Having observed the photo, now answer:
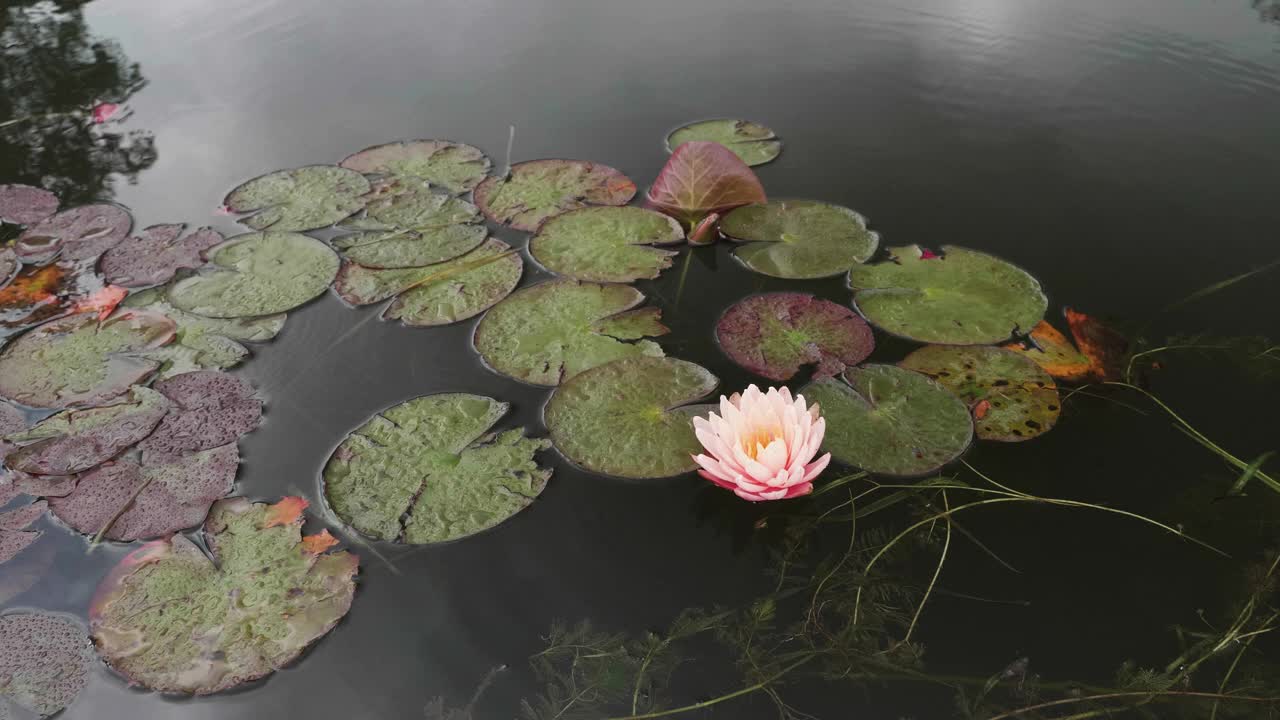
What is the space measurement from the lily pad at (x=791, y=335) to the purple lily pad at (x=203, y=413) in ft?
4.05

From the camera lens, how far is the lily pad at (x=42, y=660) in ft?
4.57

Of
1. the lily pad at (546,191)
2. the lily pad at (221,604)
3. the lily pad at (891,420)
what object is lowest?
the lily pad at (221,604)

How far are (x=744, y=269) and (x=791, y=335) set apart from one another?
1.20 feet

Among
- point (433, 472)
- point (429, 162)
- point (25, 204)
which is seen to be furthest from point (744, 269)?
point (25, 204)

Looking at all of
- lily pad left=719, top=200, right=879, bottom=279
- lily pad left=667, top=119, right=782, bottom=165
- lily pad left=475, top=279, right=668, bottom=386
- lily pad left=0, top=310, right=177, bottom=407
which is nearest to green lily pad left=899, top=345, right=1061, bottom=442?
lily pad left=719, top=200, right=879, bottom=279

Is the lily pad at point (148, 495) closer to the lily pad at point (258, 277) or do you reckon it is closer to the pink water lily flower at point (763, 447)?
the lily pad at point (258, 277)

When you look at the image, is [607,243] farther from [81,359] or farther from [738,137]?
[81,359]

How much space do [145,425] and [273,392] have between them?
290mm

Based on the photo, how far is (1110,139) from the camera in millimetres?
2850

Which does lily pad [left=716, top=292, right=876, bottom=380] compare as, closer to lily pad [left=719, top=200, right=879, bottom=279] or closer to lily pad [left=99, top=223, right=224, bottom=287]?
lily pad [left=719, top=200, right=879, bottom=279]

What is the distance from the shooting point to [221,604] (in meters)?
1.51

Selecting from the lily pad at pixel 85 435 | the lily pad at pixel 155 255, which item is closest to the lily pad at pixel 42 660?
the lily pad at pixel 85 435

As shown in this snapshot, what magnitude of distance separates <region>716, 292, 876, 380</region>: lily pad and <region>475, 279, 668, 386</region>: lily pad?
0.21 m

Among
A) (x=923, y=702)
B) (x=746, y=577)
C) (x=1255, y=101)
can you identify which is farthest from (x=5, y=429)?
(x=1255, y=101)
